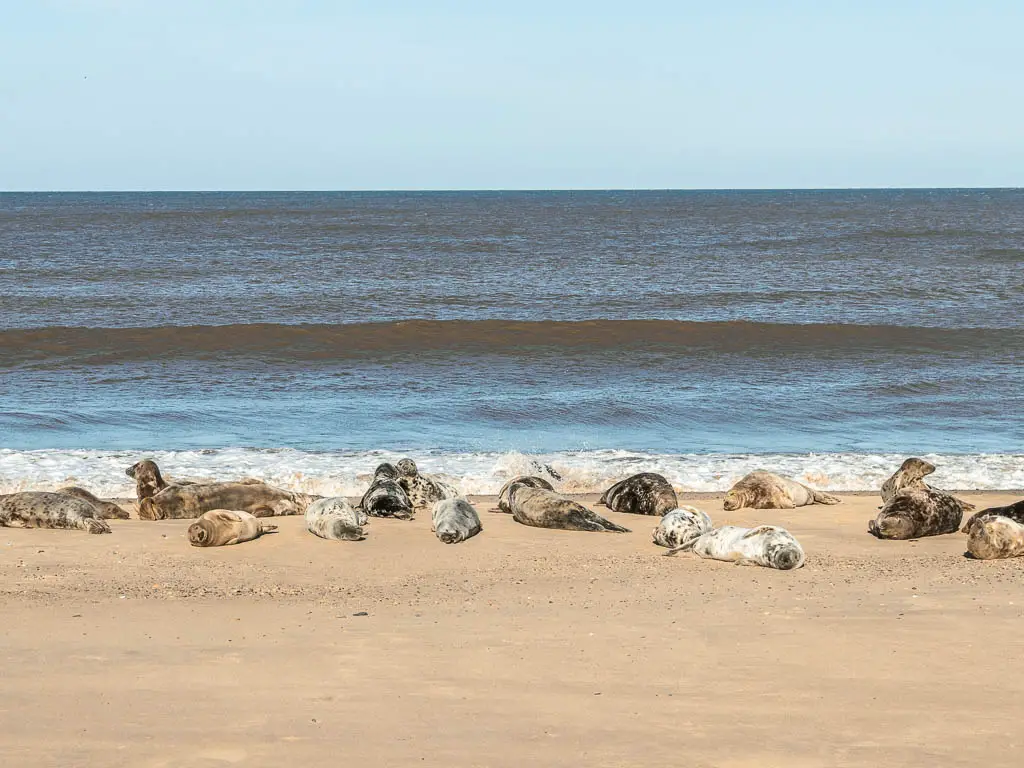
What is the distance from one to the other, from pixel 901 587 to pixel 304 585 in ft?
10.8

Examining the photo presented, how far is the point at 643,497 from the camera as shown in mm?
8484

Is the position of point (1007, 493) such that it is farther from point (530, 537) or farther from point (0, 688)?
point (0, 688)

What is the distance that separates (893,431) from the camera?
484 inches

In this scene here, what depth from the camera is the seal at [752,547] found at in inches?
265

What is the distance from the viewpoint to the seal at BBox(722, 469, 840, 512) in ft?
28.5

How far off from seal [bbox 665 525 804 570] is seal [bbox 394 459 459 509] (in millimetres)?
2193

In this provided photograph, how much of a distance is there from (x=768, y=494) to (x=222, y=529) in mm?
4009

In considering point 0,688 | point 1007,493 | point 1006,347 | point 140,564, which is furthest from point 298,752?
point 1006,347

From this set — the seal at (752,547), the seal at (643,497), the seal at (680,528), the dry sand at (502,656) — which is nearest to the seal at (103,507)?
the dry sand at (502,656)

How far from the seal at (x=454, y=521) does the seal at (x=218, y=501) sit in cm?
120

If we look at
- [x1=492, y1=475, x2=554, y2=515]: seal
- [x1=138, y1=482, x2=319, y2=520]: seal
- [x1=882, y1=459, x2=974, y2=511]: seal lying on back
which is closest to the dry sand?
[x1=138, y1=482, x2=319, y2=520]: seal

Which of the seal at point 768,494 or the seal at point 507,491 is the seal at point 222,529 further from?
the seal at point 768,494

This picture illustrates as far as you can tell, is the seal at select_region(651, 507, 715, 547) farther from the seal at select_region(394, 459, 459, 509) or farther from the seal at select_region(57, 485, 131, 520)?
the seal at select_region(57, 485, 131, 520)

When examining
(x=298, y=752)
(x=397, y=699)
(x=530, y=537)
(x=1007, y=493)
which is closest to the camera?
(x=298, y=752)
